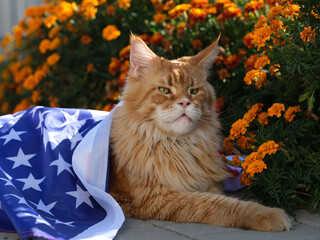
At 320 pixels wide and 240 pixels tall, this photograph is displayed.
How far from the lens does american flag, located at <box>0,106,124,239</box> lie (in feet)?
8.46

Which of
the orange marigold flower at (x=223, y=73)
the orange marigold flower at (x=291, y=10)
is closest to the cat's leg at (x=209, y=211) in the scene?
the orange marigold flower at (x=291, y=10)

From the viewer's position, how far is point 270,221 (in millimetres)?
2525

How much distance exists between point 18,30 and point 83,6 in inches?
48.0

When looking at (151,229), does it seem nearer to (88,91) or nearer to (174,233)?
(174,233)

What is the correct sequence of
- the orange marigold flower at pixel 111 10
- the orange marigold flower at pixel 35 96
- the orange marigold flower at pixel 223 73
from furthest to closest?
the orange marigold flower at pixel 35 96
the orange marigold flower at pixel 111 10
the orange marigold flower at pixel 223 73

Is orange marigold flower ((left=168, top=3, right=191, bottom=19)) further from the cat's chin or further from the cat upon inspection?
the cat's chin

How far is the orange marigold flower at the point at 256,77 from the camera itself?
3.31m

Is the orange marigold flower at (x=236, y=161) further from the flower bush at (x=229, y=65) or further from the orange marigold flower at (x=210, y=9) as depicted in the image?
the orange marigold flower at (x=210, y=9)

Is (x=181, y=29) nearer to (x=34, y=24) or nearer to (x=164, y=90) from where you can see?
(x=164, y=90)

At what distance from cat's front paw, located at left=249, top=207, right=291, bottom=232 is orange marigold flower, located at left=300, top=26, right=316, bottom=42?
1.02 meters

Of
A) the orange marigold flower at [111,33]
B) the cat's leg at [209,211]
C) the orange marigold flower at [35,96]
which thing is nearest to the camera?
the cat's leg at [209,211]

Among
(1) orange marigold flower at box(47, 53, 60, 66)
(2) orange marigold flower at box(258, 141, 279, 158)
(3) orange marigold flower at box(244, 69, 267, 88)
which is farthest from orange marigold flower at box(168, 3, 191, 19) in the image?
(2) orange marigold flower at box(258, 141, 279, 158)

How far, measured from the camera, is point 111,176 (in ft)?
10.2

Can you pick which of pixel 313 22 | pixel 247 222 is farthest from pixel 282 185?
pixel 313 22
